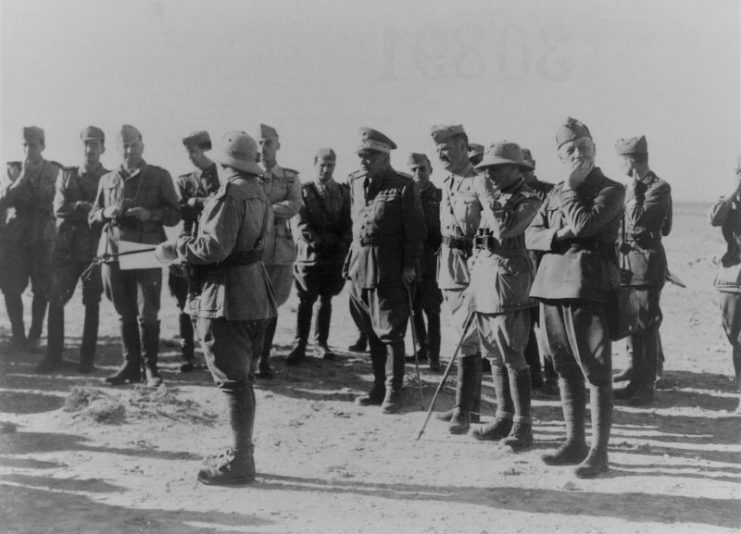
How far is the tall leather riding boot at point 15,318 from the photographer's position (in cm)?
966

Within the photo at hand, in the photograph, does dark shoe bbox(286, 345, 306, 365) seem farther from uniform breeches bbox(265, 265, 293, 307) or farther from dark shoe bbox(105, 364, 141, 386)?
dark shoe bbox(105, 364, 141, 386)

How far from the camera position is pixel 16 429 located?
21.2 ft

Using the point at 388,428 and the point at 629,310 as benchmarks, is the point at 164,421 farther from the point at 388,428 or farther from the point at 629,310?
the point at 629,310

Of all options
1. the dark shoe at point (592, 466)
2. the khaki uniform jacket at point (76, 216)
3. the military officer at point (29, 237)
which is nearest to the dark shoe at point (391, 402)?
the dark shoe at point (592, 466)

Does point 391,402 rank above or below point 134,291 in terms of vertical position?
below

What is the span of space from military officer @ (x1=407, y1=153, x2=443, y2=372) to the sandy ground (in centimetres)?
56

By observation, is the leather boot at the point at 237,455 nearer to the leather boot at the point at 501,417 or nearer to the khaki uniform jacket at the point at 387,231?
the leather boot at the point at 501,417

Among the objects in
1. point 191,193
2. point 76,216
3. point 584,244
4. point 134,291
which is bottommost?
point 134,291

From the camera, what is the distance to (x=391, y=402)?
7102 millimetres

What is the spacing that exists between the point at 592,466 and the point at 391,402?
222 cm

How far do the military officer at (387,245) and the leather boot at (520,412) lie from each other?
4.58 ft

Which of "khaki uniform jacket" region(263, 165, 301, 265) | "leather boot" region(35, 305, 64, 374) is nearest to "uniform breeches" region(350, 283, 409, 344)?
"khaki uniform jacket" region(263, 165, 301, 265)

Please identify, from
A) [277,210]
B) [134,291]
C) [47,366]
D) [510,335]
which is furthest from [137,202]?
[510,335]

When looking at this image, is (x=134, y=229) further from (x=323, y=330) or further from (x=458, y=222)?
(x=458, y=222)
